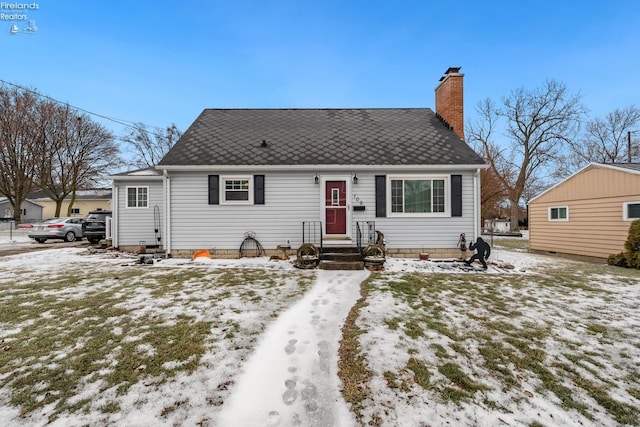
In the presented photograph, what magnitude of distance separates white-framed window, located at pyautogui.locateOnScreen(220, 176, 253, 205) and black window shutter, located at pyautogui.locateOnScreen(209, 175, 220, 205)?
155mm

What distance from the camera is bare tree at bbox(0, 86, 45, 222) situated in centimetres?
2128

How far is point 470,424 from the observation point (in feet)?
7.20

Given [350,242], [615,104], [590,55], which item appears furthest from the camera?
[615,104]

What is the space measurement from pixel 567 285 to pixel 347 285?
4895 millimetres

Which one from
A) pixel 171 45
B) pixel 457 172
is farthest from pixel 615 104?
pixel 171 45

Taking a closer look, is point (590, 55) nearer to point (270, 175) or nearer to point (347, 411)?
point (270, 175)

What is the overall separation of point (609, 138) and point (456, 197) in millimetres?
32631

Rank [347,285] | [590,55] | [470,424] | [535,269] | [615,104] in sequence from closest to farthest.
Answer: [470,424]
[347,285]
[535,269]
[590,55]
[615,104]

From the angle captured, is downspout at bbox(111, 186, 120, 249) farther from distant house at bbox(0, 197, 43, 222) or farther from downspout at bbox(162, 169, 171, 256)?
distant house at bbox(0, 197, 43, 222)

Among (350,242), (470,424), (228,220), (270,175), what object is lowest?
(470,424)

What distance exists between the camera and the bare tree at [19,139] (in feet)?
69.8

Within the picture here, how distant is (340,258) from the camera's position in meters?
8.05

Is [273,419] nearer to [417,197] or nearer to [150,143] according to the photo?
[417,197]

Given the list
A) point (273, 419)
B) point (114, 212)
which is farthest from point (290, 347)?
point (114, 212)
